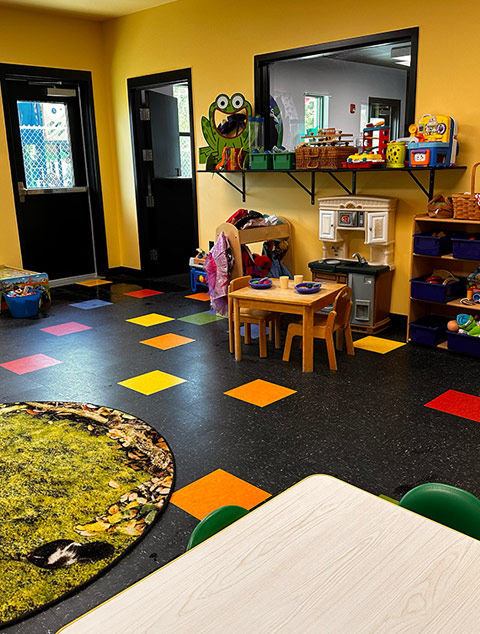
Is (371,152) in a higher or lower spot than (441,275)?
higher

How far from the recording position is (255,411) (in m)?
3.29

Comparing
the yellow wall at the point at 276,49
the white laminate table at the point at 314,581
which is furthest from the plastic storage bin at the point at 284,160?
the white laminate table at the point at 314,581

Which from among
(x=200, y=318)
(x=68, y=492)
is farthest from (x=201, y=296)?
(x=68, y=492)

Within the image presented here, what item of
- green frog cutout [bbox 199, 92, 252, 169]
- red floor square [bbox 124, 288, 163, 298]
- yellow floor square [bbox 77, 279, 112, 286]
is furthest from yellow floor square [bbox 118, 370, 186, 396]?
yellow floor square [bbox 77, 279, 112, 286]

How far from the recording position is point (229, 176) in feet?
19.0

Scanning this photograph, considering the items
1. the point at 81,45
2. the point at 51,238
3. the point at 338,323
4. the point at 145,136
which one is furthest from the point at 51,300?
the point at 338,323

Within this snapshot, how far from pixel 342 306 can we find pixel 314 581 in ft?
9.82

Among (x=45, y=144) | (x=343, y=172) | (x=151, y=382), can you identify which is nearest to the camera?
(x=151, y=382)

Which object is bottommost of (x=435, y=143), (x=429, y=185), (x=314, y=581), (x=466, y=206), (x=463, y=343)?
(x=463, y=343)

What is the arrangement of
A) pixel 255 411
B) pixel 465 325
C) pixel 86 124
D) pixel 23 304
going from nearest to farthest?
1. pixel 255 411
2. pixel 465 325
3. pixel 23 304
4. pixel 86 124

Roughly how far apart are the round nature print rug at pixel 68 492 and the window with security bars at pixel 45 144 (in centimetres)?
383

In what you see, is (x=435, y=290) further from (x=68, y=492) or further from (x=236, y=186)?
(x=68, y=492)

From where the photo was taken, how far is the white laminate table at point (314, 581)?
3.15 feet

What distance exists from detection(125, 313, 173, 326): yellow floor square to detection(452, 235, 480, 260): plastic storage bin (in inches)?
97.5
